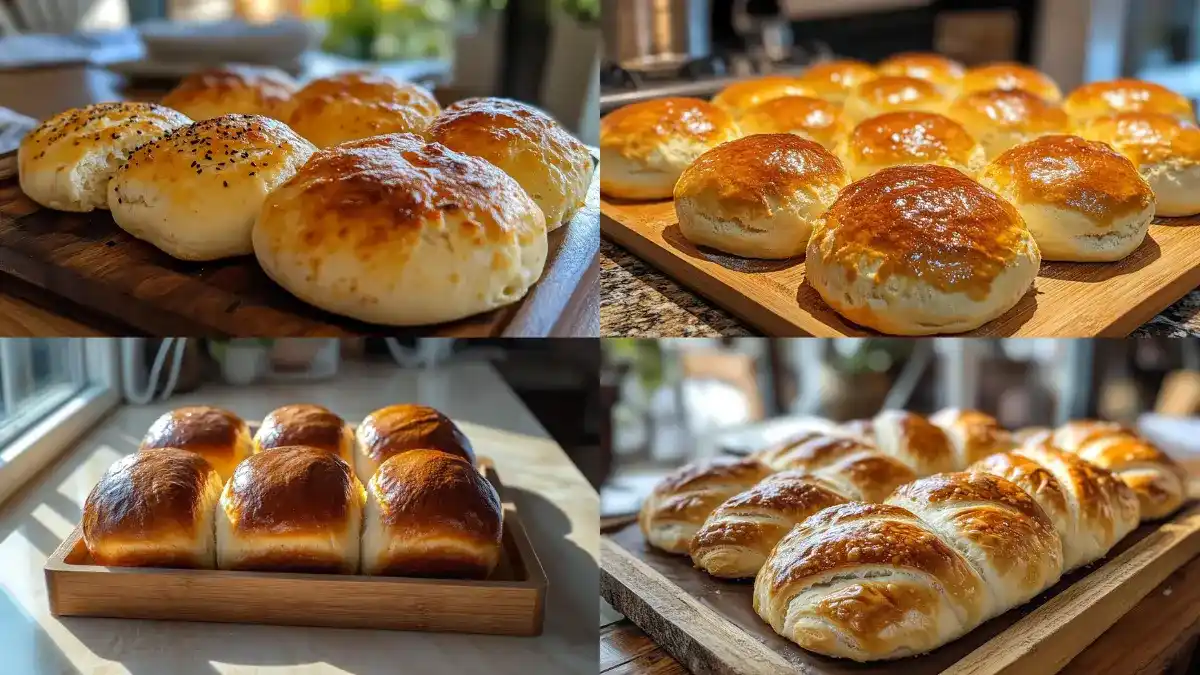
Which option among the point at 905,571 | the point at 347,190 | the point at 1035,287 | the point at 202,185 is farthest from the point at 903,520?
the point at 202,185

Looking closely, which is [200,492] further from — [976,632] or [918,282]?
[976,632]

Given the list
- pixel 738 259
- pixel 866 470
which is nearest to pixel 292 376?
pixel 738 259

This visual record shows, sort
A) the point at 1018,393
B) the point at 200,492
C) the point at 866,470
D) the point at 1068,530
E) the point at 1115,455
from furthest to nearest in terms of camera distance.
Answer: the point at 1018,393, the point at 1115,455, the point at 866,470, the point at 1068,530, the point at 200,492

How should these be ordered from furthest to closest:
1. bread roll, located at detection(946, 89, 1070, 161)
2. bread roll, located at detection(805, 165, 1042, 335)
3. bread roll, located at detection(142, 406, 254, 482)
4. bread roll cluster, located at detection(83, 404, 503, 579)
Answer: bread roll, located at detection(946, 89, 1070, 161) → bread roll, located at detection(142, 406, 254, 482) → bread roll cluster, located at detection(83, 404, 503, 579) → bread roll, located at detection(805, 165, 1042, 335)

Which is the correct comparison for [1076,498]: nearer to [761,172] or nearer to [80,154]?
[761,172]

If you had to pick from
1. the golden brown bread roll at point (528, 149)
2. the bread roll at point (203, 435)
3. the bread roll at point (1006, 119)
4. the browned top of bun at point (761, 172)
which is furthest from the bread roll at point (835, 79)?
the bread roll at point (203, 435)

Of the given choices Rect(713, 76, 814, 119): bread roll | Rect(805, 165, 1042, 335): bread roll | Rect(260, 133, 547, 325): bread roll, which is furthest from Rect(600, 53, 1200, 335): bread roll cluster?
Rect(260, 133, 547, 325): bread roll

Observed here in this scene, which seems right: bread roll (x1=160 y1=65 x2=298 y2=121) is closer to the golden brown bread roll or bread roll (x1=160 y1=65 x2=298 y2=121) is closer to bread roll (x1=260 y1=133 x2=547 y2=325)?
the golden brown bread roll
